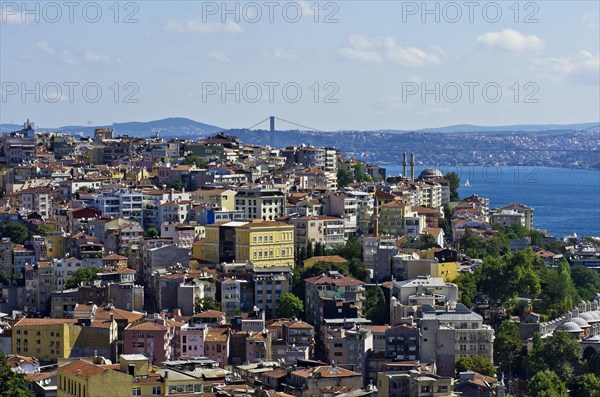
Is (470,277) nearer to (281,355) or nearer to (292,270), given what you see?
(292,270)

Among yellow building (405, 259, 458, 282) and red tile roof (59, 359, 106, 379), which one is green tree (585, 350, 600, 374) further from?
red tile roof (59, 359, 106, 379)

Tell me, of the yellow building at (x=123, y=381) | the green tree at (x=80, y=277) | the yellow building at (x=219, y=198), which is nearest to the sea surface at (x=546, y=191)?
the yellow building at (x=219, y=198)

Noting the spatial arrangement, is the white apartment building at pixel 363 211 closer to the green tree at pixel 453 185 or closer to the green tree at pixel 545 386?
the green tree at pixel 453 185

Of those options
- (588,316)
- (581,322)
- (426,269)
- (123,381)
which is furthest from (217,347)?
(588,316)

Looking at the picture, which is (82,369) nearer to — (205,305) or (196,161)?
(205,305)

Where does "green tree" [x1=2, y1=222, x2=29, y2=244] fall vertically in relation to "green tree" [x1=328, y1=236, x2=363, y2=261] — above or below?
above

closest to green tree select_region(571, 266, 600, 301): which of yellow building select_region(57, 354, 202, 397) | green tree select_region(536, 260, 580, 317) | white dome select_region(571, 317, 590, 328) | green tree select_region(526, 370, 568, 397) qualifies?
green tree select_region(536, 260, 580, 317)
